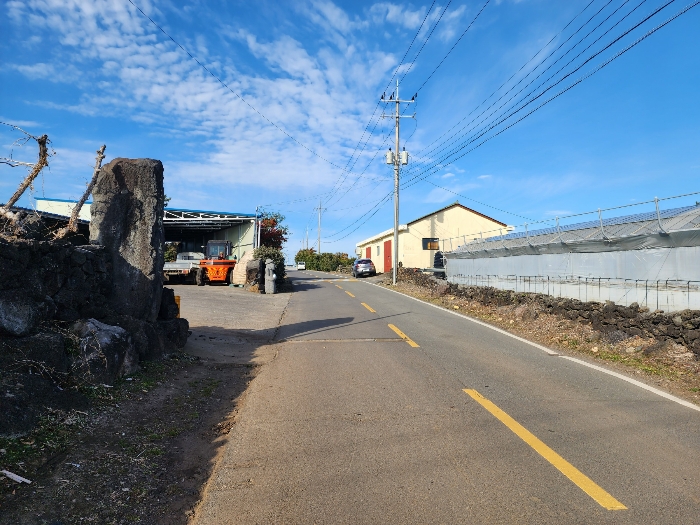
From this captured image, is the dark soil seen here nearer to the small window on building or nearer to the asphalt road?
the asphalt road

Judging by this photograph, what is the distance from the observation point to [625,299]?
36.4 feet

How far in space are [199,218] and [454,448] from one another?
3127 cm

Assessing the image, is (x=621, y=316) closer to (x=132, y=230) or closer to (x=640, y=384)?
(x=640, y=384)

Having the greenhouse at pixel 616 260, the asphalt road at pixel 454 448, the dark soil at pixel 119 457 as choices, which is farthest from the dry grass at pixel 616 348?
the dark soil at pixel 119 457

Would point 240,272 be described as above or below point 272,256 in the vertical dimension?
below

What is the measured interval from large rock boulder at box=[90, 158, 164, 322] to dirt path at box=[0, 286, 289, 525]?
1.26 m

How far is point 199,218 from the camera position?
3325cm

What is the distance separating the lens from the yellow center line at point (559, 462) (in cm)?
352

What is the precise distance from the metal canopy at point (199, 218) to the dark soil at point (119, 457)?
27767mm

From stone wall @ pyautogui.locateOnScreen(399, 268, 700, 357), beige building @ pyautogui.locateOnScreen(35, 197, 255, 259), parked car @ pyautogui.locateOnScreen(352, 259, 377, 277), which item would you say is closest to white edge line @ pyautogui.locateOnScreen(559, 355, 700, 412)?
stone wall @ pyautogui.locateOnScreen(399, 268, 700, 357)

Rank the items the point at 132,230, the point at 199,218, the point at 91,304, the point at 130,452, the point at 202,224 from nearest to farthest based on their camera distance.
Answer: the point at 130,452 → the point at 91,304 → the point at 132,230 → the point at 199,218 → the point at 202,224

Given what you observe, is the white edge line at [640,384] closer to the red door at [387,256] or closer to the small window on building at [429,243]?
the small window on building at [429,243]

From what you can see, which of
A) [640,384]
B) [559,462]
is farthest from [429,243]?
[559,462]

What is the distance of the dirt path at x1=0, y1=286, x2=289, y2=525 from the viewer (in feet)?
11.1
